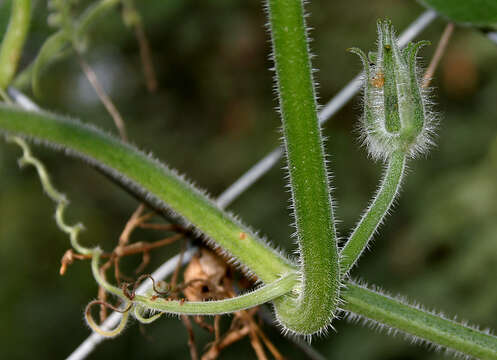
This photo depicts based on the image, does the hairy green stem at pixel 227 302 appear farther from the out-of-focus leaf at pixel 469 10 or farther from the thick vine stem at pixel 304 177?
the out-of-focus leaf at pixel 469 10

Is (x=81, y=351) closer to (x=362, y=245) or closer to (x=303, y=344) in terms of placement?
(x=303, y=344)

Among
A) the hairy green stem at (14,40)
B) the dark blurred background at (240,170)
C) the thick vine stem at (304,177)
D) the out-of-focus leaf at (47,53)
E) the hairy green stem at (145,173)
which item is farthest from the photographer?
the dark blurred background at (240,170)

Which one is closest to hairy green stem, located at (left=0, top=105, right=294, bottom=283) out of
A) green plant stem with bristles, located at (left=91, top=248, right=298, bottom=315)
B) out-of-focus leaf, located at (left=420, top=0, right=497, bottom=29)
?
green plant stem with bristles, located at (left=91, top=248, right=298, bottom=315)

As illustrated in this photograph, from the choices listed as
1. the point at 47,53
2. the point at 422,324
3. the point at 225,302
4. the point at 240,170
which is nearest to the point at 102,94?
the point at 47,53

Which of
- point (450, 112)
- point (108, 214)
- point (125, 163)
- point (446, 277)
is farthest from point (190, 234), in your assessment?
point (108, 214)

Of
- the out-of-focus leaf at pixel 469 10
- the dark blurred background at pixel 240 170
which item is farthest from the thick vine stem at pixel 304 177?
the dark blurred background at pixel 240 170

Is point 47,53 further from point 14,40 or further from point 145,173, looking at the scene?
point 145,173

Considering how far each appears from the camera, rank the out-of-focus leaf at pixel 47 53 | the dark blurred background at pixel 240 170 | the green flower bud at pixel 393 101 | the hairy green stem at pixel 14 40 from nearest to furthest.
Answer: the green flower bud at pixel 393 101 → the hairy green stem at pixel 14 40 → the out-of-focus leaf at pixel 47 53 → the dark blurred background at pixel 240 170
